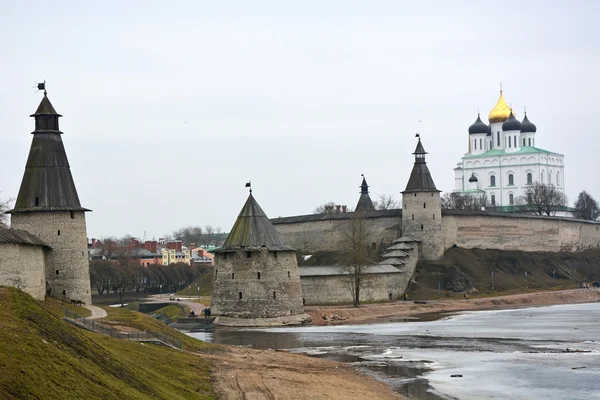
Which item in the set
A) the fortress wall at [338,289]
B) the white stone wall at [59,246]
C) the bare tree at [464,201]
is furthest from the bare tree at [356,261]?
the bare tree at [464,201]

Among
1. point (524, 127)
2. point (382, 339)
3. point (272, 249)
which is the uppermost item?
point (524, 127)

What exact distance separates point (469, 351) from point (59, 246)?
16.4 meters

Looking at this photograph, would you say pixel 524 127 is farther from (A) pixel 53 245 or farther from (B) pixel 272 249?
(A) pixel 53 245

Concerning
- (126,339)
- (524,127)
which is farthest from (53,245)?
(524,127)

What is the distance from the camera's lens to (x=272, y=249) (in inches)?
1978

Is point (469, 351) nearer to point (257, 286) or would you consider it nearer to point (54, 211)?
point (54, 211)

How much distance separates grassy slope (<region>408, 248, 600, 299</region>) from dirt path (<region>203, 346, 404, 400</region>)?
3403cm

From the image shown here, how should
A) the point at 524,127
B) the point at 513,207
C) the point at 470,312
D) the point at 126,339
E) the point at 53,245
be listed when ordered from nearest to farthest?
1. the point at 126,339
2. the point at 53,245
3. the point at 470,312
4. the point at 513,207
5. the point at 524,127

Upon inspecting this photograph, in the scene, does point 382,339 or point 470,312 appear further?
point 470,312

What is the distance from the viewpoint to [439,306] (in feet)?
→ 194

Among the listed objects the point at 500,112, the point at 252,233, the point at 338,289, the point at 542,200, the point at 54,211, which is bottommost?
the point at 338,289

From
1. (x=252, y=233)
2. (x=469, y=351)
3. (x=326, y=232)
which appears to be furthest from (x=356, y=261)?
(x=469, y=351)

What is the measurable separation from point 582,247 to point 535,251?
33.0 feet

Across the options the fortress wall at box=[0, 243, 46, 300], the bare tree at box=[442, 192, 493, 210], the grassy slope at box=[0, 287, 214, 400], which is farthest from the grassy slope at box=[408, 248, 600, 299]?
the grassy slope at box=[0, 287, 214, 400]
